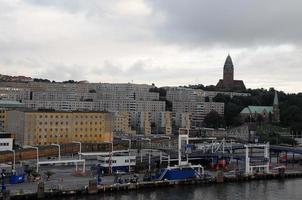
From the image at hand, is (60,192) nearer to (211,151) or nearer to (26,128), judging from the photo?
(211,151)

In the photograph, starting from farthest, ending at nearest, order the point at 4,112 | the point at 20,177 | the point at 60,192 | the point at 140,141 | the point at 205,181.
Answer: the point at 4,112, the point at 140,141, the point at 205,181, the point at 20,177, the point at 60,192

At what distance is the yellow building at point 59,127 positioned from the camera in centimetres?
5000

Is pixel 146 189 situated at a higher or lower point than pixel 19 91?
lower

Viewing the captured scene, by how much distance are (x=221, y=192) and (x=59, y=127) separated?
24.3 metres

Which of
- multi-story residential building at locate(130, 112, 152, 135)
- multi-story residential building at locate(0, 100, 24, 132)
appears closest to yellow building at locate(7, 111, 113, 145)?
multi-story residential building at locate(0, 100, 24, 132)

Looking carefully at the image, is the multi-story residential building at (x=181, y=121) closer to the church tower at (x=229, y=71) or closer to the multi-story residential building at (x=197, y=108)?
the multi-story residential building at (x=197, y=108)

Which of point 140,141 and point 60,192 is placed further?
point 140,141

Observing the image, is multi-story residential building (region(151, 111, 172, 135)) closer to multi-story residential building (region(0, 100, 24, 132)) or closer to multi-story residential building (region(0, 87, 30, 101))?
multi-story residential building (region(0, 100, 24, 132))

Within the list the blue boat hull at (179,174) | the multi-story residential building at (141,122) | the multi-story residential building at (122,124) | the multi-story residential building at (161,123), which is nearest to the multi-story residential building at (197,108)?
the multi-story residential building at (161,123)

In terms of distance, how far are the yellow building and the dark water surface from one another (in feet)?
70.1

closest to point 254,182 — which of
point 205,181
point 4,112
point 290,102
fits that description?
point 205,181

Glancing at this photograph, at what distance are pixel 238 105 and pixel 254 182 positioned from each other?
6761 cm

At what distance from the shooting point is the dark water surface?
2839cm

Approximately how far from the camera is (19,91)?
98.6m
